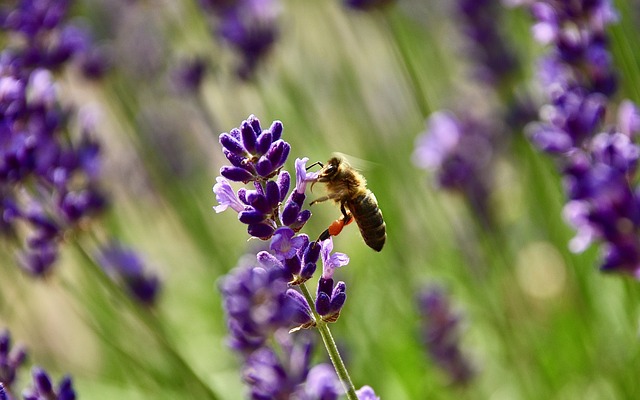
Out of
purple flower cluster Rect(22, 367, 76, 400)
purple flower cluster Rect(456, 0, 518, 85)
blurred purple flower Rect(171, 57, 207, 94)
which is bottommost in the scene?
purple flower cluster Rect(22, 367, 76, 400)

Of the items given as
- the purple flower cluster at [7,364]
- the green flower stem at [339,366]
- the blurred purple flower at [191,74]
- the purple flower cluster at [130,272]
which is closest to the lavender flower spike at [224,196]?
the green flower stem at [339,366]

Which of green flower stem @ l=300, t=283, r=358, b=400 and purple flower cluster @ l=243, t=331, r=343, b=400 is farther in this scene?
purple flower cluster @ l=243, t=331, r=343, b=400

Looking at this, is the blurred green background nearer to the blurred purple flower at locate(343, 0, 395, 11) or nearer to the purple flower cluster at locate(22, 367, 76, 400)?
the blurred purple flower at locate(343, 0, 395, 11)

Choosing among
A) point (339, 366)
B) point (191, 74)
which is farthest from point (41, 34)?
point (339, 366)

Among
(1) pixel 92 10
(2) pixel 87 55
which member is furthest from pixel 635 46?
(1) pixel 92 10

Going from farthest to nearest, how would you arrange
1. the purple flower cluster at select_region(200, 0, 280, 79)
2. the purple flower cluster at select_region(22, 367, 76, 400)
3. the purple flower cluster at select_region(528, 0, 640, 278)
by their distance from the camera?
the purple flower cluster at select_region(200, 0, 280, 79)
the purple flower cluster at select_region(528, 0, 640, 278)
the purple flower cluster at select_region(22, 367, 76, 400)

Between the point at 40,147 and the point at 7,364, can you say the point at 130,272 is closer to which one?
the point at 40,147

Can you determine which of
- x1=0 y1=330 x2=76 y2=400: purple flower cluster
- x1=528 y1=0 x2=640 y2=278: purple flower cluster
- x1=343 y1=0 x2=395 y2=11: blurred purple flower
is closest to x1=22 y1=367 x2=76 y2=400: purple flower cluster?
x1=0 y1=330 x2=76 y2=400: purple flower cluster
